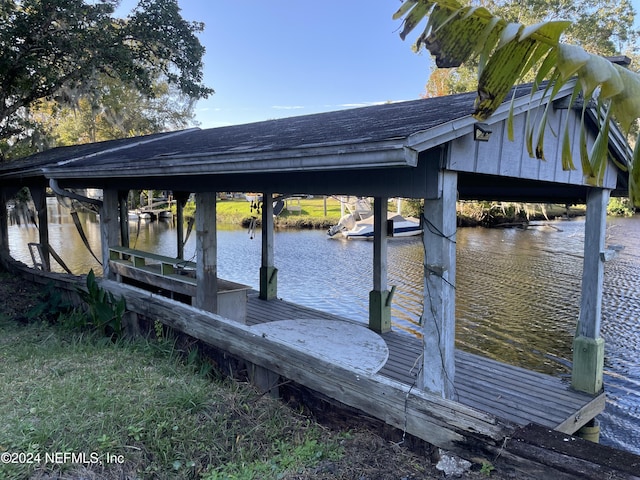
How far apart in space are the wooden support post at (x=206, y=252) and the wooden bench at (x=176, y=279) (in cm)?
25

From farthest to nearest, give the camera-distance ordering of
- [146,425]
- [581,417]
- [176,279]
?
[176,279] → [581,417] → [146,425]

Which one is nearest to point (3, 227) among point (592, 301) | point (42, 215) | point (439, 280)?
point (42, 215)

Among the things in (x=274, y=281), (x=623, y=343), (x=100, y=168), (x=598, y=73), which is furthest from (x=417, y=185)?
(x=623, y=343)

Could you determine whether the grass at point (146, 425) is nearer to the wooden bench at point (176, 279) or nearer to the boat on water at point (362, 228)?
the wooden bench at point (176, 279)

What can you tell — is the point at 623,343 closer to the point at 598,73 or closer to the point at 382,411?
the point at 382,411

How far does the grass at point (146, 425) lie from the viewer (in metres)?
2.81

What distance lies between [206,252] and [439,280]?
318 cm

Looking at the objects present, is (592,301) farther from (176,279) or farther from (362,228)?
(362,228)

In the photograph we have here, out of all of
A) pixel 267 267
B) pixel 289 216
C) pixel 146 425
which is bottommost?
pixel 289 216

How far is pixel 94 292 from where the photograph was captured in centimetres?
579

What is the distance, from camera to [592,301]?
4848mm

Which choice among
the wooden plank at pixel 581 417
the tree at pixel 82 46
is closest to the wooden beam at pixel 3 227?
the tree at pixel 82 46

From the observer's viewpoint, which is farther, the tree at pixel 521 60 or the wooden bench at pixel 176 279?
the wooden bench at pixel 176 279

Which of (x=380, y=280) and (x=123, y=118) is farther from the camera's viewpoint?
(x=123, y=118)
